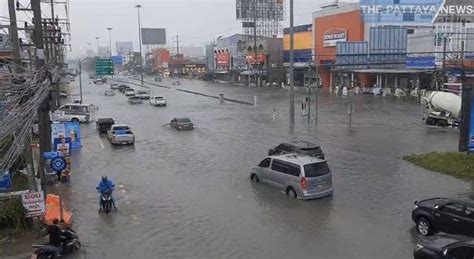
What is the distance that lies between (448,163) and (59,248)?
17192 millimetres

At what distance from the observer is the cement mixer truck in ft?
120

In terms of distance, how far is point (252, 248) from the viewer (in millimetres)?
13172

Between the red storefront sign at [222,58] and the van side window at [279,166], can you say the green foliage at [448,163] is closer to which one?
the van side window at [279,166]

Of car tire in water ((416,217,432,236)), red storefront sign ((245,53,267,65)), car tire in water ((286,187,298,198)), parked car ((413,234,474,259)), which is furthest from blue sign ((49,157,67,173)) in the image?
red storefront sign ((245,53,267,65))

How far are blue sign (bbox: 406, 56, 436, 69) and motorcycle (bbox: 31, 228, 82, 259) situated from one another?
51.6 meters

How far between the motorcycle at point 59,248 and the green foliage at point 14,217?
1893 mm

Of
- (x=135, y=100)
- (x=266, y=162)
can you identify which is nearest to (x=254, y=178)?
(x=266, y=162)

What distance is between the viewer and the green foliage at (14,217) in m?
14.3

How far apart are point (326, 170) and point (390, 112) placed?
3265 cm

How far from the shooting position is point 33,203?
14.4 meters

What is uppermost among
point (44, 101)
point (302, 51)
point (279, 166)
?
point (302, 51)

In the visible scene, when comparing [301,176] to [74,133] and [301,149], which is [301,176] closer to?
[301,149]

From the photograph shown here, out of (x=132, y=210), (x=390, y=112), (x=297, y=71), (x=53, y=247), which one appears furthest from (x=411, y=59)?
(x=53, y=247)

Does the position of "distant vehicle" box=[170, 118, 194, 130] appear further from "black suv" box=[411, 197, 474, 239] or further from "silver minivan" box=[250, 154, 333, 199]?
"black suv" box=[411, 197, 474, 239]
